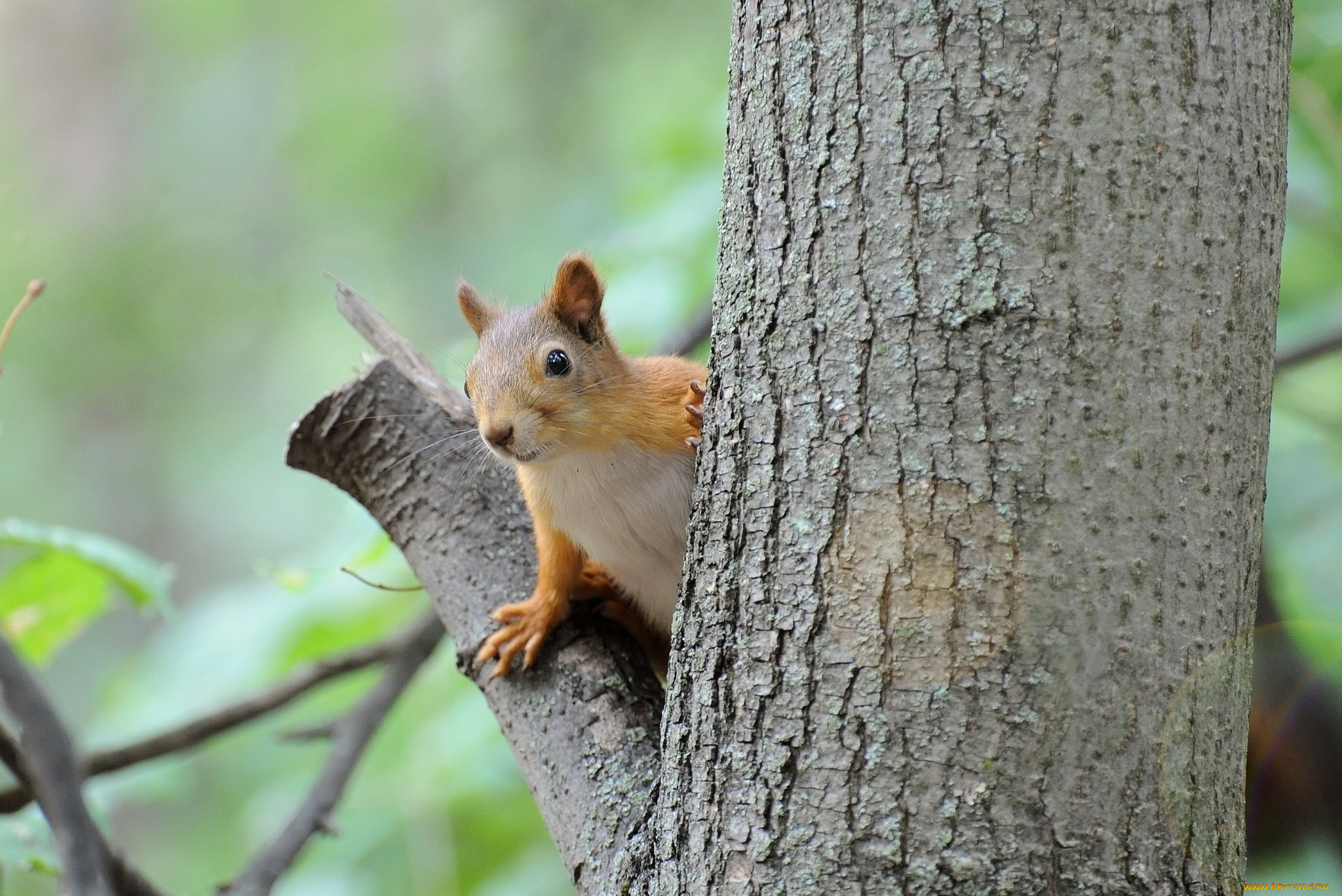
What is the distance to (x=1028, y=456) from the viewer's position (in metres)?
1.11

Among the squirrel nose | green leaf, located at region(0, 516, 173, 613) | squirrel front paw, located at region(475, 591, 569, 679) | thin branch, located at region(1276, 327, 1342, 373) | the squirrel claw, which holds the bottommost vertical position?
squirrel front paw, located at region(475, 591, 569, 679)

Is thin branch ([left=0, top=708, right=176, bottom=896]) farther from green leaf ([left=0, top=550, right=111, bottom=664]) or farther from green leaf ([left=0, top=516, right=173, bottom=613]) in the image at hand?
green leaf ([left=0, top=550, right=111, bottom=664])

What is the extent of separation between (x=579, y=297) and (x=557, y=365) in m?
0.17

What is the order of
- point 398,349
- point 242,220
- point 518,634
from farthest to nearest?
point 242,220
point 398,349
point 518,634

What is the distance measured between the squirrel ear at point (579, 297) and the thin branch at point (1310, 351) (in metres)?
1.53

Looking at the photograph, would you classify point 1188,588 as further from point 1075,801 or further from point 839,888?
point 839,888

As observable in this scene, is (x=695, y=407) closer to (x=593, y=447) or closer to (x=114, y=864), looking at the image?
(x=593, y=447)

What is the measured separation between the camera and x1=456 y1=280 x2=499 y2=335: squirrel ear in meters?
2.46

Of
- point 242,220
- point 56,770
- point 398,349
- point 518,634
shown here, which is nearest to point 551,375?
point 398,349

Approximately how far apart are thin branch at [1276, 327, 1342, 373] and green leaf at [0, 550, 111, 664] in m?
2.62

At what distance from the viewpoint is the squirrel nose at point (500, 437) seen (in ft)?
6.41

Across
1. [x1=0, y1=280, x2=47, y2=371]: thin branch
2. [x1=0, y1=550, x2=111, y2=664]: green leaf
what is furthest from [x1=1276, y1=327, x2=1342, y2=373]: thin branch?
[x1=0, y1=550, x2=111, y2=664]: green leaf

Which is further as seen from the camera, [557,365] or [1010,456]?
[557,365]

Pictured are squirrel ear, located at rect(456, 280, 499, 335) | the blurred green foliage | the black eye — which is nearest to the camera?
the black eye
